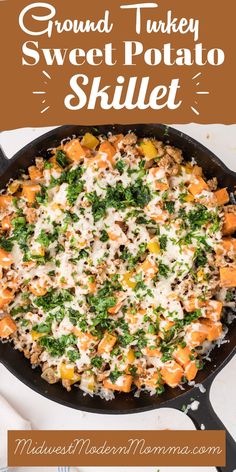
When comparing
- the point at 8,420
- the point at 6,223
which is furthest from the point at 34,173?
the point at 8,420

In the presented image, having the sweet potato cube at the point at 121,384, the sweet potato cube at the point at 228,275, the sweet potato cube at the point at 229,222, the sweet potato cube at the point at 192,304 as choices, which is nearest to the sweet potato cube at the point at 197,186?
the sweet potato cube at the point at 229,222

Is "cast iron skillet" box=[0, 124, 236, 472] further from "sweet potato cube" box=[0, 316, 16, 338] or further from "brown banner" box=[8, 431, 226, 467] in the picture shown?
"brown banner" box=[8, 431, 226, 467]

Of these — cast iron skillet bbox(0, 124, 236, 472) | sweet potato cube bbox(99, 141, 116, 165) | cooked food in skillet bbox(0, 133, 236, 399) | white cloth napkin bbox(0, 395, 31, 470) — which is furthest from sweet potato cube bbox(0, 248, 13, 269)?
white cloth napkin bbox(0, 395, 31, 470)

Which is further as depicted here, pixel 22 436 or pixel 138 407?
pixel 22 436

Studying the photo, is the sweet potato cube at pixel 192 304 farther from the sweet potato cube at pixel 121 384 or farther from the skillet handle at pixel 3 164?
the skillet handle at pixel 3 164

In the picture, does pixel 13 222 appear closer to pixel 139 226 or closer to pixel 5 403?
pixel 139 226

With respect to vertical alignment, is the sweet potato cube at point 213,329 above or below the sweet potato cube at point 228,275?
A: below

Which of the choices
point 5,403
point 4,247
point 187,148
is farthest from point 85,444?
point 187,148
